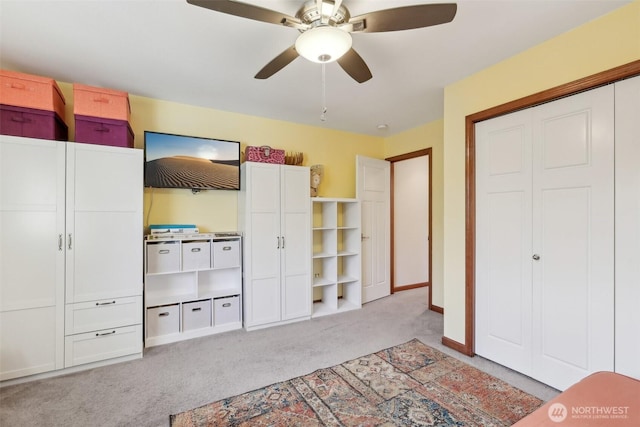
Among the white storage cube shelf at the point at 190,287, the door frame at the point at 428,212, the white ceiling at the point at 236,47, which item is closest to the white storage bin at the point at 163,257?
the white storage cube shelf at the point at 190,287

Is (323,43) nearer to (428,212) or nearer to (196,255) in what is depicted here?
(196,255)

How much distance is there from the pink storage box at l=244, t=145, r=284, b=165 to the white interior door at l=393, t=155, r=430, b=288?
2160mm

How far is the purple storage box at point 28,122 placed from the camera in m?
2.19

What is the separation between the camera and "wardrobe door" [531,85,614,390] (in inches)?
73.3

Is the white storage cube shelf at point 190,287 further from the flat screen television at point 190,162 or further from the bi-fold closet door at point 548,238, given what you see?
the bi-fold closet door at point 548,238

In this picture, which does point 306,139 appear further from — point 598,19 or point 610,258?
point 610,258

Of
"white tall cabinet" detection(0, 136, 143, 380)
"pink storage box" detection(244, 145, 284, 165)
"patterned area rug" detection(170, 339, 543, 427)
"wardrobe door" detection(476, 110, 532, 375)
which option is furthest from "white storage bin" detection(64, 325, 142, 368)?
"wardrobe door" detection(476, 110, 532, 375)

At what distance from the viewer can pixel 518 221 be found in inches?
90.8

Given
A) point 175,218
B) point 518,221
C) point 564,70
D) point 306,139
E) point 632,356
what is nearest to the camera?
point 632,356

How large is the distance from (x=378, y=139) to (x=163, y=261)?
3.54 meters

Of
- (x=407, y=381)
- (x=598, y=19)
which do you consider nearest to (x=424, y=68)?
(x=598, y=19)

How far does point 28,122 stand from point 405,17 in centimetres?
284

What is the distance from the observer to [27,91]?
2.23 m

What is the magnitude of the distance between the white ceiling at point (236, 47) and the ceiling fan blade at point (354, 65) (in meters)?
0.27
